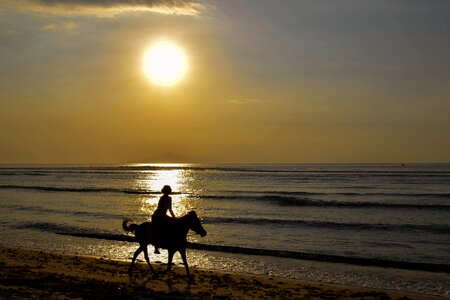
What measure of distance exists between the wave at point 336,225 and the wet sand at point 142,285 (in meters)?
11.3

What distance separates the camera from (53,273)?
490 inches

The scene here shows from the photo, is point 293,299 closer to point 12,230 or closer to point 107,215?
point 12,230

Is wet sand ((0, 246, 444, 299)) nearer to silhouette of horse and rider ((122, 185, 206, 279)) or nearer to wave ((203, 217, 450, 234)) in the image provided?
silhouette of horse and rider ((122, 185, 206, 279))

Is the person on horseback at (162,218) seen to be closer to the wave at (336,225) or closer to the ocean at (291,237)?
the ocean at (291,237)

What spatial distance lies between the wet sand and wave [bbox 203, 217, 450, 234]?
1126cm

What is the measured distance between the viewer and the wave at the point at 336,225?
911 inches

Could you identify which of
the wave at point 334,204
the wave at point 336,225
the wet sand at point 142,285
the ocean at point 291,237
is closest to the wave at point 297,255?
the ocean at point 291,237

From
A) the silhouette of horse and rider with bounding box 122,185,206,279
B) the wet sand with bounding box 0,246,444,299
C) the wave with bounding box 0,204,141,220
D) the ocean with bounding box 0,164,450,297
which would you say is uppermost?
the silhouette of horse and rider with bounding box 122,185,206,279

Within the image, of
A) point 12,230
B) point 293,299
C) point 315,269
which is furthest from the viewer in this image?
point 12,230

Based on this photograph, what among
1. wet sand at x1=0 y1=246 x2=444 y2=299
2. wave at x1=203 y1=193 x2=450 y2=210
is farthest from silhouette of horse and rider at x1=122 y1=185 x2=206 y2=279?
wave at x1=203 y1=193 x2=450 y2=210

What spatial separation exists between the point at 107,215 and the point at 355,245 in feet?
49.8

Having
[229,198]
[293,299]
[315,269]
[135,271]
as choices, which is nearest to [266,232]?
[315,269]

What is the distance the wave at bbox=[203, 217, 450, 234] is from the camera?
23141 millimetres

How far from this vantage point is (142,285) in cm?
1183
